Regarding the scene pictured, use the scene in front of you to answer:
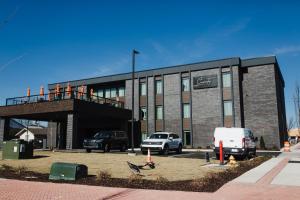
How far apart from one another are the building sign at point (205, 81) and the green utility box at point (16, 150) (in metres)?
25.3

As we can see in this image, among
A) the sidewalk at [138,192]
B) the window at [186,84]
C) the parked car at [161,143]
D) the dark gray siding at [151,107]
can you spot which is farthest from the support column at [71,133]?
the sidewalk at [138,192]

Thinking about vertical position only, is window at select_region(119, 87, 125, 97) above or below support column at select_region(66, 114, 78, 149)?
above

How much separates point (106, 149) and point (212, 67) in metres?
19.4

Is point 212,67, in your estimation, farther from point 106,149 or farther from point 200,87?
point 106,149

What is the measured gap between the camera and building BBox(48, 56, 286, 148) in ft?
124

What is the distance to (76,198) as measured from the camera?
7.91 m

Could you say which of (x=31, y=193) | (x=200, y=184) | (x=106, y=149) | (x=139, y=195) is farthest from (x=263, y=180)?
(x=106, y=149)

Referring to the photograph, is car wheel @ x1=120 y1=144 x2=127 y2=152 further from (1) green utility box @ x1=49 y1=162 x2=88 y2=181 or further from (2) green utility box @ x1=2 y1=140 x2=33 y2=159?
(1) green utility box @ x1=49 y1=162 x2=88 y2=181

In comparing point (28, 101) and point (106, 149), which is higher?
point (28, 101)

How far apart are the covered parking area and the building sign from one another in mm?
9429

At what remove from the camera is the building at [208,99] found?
37.7m

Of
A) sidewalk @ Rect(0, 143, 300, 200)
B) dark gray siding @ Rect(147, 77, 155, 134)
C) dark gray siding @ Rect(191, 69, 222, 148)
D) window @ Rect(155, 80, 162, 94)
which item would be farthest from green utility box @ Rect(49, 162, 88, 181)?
window @ Rect(155, 80, 162, 94)

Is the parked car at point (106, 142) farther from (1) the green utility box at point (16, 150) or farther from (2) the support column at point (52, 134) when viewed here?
(2) the support column at point (52, 134)

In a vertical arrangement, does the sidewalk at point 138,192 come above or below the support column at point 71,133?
below
